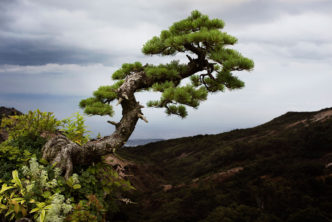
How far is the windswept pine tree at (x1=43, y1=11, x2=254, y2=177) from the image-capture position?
582cm

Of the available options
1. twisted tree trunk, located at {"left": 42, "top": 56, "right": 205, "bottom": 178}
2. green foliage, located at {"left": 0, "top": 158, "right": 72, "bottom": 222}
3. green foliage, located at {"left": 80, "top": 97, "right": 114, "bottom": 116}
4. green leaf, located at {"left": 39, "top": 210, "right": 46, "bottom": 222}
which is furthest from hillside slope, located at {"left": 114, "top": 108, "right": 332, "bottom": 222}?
green leaf, located at {"left": 39, "top": 210, "right": 46, "bottom": 222}

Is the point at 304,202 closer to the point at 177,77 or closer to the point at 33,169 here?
the point at 177,77

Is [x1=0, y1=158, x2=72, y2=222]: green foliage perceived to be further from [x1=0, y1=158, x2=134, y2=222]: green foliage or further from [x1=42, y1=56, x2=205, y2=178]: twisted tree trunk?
[x1=42, y1=56, x2=205, y2=178]: twisted tree trunk

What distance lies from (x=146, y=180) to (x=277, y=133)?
6.10 m

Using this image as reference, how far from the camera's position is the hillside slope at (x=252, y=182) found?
620cm

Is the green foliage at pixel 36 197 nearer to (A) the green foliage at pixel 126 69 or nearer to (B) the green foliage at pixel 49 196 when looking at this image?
(B) the green foliage at pixel 49 196

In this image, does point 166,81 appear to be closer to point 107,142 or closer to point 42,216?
point 107,142

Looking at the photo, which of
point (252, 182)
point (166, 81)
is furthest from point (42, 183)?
point (252, 182)

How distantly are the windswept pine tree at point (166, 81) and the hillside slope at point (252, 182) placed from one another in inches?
96.7

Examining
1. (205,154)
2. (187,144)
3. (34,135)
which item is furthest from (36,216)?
(187,144)

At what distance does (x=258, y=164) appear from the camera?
8.74 metres

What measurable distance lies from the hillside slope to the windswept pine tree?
2.46 m

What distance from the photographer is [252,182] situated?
25.0ft

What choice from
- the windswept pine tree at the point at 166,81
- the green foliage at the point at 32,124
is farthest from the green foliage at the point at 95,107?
the green foliage at the point at 32,124
